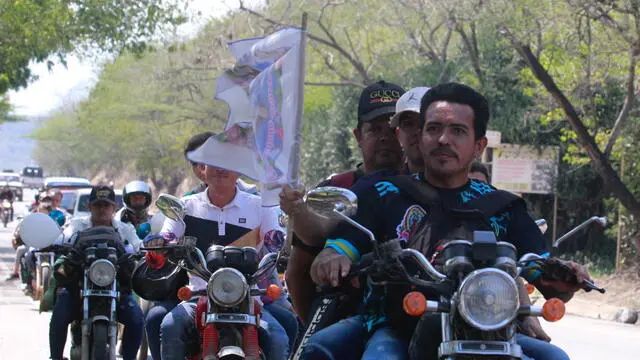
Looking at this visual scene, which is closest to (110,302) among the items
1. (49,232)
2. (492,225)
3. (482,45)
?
(49,232)

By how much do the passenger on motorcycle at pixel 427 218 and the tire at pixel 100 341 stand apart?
149 inches

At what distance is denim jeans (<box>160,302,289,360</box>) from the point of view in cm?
591

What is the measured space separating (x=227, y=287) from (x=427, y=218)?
1782 millimetres

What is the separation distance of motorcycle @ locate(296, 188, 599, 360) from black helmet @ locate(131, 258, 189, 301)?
2.71 m

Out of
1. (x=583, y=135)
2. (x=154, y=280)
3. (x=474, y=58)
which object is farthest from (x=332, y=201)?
(x=474, y=58)

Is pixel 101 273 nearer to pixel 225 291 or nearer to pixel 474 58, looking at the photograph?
pixel 225 291

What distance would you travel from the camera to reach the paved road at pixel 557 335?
38.7 feet

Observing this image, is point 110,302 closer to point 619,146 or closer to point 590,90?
point 590,90

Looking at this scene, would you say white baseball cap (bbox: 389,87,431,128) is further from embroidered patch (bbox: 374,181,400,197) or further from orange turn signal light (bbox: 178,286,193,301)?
orange turn signal light (bbox: 178,286,193,301)

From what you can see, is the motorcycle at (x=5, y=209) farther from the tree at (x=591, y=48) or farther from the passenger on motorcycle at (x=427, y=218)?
the passenger on motorcycle at (x=427, y=218)

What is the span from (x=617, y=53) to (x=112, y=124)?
45.7m

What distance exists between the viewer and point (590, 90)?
67.2 feet

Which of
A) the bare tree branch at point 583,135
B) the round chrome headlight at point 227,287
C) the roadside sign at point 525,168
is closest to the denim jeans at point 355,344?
the round chrome headlight at point 227,287

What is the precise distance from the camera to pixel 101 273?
8.02 metres
